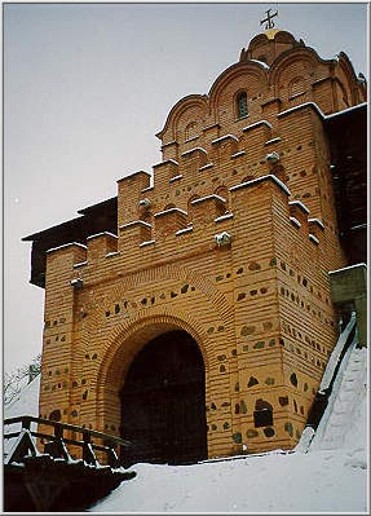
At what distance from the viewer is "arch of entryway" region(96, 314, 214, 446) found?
38.6ft

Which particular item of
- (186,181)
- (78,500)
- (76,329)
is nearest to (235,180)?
(186,181)

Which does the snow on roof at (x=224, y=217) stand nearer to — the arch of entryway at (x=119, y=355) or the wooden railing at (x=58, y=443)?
the arch of entryway at (x=119, y=355)

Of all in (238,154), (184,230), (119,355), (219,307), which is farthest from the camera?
(238,154)

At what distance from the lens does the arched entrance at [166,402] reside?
11.5m

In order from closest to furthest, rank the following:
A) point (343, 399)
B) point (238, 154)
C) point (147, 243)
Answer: point (343, 399) < point (147, 243) < point (238, 154)

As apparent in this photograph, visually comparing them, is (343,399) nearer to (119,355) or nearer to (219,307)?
(219,307)

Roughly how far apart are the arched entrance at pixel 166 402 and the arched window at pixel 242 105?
6564 millimetres

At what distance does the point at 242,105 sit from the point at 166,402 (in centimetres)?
808

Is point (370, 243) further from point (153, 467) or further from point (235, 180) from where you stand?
point (235, 180)

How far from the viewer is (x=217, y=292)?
11148mm

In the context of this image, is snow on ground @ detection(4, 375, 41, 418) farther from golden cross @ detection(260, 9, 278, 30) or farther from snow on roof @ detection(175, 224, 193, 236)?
golden cross @ detection(260, 9, 278, 30)

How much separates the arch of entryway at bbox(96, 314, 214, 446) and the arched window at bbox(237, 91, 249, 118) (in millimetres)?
6638

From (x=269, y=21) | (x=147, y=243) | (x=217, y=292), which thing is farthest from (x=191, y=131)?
(x=217, y=292)

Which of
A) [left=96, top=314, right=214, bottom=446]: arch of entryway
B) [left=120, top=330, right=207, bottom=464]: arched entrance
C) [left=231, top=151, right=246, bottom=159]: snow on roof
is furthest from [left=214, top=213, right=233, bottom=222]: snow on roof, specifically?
[left=231, top=151, right=246, bottom=159]: snow on roof
